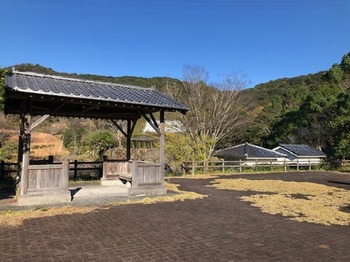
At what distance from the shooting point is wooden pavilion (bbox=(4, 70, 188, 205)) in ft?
28.7

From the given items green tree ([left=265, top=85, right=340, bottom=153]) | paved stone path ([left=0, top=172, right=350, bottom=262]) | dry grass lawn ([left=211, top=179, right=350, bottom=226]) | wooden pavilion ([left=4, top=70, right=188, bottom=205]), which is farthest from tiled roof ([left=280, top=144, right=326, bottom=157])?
paved stone path ([left=0, top=172, right=350, bottom=262])

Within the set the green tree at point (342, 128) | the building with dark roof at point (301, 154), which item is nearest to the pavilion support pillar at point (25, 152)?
the green tree at point (342, 128)

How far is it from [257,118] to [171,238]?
4287cm

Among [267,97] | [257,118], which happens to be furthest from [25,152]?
[267,97]

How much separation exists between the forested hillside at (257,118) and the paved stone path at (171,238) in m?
7.18

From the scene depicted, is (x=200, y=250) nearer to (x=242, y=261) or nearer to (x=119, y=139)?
(x=242, y=261)

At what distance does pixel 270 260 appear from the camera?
16.1 feet

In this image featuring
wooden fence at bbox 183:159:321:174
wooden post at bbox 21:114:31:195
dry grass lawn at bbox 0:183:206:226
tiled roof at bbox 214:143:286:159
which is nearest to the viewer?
dry grass lawn at bbox 0:183:206:226

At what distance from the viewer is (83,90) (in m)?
10.1

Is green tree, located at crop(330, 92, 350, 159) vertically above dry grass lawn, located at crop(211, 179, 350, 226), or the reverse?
green tree, located at crop(330, 92, 350, 159)

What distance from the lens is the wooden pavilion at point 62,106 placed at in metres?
8.75

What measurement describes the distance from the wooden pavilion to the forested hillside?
A: 240cm

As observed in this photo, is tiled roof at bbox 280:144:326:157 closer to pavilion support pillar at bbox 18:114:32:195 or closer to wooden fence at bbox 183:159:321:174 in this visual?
wooden fence at bbox 183:159:321:174

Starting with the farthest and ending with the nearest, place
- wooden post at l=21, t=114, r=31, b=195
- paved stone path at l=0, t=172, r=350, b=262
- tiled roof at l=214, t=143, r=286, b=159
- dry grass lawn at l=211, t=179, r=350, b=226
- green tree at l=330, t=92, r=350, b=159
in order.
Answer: tiled roof at l=214, t=143, r=286, b=159 → green tree at l=330, t=92, r=350, b=159 → wooden post at l=21, t=114, r=31, b=195 → dry grass lawn at l=211, t=179, r=350, b=226 → paved stone path at l=0, t=172, r=350, b=262
